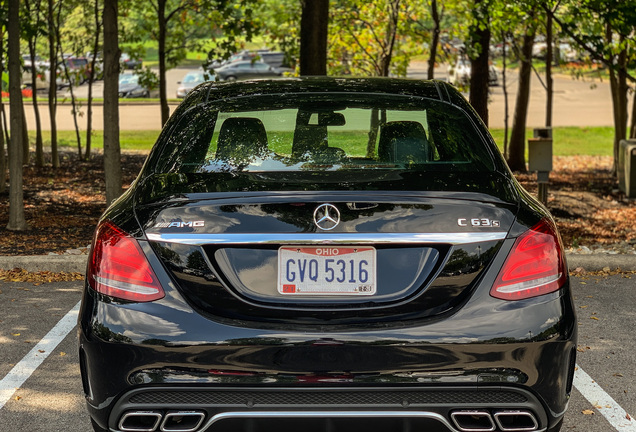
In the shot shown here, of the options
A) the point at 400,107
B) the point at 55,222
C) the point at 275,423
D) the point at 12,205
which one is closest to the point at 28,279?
the point at 12,205

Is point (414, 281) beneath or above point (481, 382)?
above

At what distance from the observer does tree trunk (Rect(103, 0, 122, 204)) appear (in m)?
9.38

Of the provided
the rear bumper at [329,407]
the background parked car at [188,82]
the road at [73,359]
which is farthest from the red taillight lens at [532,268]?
the background parked car at [188,82]

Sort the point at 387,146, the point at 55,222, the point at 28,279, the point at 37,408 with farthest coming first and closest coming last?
the point at 55,222 → the point at 28,279 → the point at 37,408 → the point at 387,146

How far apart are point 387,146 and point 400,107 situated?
0.28 metres

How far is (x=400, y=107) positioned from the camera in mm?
4133

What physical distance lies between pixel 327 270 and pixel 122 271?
734 millimetres

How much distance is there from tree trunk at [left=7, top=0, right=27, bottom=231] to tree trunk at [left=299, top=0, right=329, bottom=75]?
3.63m

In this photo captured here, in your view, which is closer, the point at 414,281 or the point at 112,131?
the point at 414,281

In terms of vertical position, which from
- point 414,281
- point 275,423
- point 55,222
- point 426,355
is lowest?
point 55,222

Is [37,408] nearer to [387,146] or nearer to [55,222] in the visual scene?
[387,146]

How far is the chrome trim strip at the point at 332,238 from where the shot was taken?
121 inches

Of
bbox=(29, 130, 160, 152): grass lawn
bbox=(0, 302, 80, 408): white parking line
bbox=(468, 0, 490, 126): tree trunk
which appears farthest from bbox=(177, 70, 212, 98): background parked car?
bbox=(0, 302, 80, 408): white parking line

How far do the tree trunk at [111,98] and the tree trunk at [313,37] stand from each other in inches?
115
